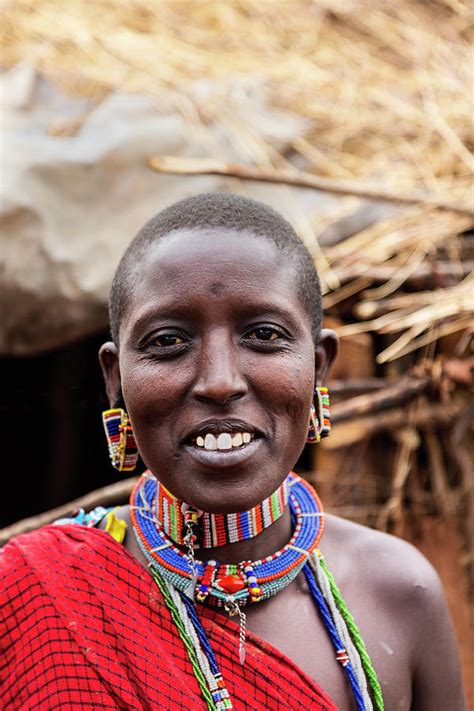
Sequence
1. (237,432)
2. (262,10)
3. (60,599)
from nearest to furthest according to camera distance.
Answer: (237,432) < (60,599) < (262,10)

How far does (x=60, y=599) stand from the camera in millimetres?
1511

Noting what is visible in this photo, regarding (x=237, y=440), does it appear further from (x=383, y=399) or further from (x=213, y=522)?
(x=383, y=399)

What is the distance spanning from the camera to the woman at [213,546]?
1.42 m

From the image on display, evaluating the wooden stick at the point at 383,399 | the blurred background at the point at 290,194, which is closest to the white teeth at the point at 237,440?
the blurred background at the point at 290,194

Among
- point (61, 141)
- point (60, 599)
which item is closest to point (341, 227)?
point (61, 141)

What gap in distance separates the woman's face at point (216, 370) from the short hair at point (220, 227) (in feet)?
0.09

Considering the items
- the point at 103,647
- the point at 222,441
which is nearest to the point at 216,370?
the point at 222,441

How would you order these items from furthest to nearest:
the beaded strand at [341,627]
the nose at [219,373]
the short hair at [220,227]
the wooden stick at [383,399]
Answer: the wooden stick at [383,399]
the beaded strand at [341,627]
the short hair at [220,227]
the nose at [219,373]

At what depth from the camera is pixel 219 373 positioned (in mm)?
1368

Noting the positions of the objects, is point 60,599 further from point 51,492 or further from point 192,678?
point 51,492

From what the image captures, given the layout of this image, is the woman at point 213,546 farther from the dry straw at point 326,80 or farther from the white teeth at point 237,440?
the dry straw at point 326,80

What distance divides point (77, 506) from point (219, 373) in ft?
2.53

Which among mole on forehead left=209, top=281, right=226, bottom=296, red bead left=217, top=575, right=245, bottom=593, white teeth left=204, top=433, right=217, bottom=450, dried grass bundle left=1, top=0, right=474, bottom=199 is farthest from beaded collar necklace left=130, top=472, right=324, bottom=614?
dried grass bundle left=1, top=0, right=474, bottom=199

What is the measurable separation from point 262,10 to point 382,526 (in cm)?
279
